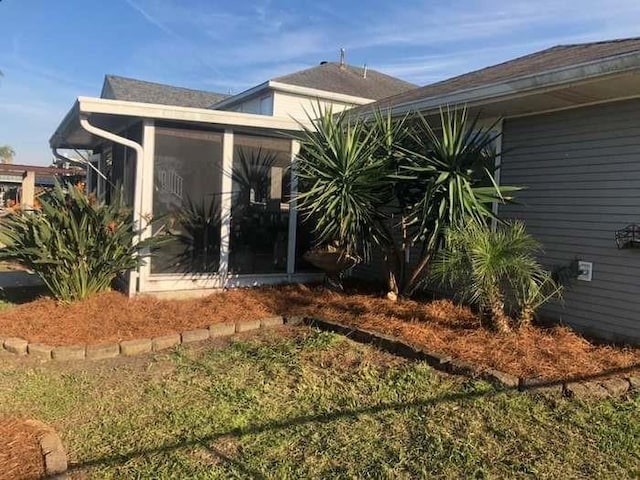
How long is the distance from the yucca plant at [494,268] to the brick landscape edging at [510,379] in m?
0.82

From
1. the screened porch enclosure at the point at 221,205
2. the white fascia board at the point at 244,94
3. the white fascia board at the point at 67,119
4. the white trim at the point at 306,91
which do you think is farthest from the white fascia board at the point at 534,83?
the white fascia board at the point at 244,94

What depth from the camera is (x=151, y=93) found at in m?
19.0

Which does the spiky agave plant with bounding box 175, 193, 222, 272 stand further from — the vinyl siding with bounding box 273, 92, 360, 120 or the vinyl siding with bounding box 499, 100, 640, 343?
the vinyl siding with bounding box 273, 92, 360, 120

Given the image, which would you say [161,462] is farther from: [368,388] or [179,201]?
[179,201]

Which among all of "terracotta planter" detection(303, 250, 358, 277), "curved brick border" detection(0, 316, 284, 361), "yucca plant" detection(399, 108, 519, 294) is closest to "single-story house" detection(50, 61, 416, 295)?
"terracotta planter" detection(303, 250, 358, 277)

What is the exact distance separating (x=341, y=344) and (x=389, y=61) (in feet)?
63.3

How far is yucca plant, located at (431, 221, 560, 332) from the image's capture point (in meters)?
4.83

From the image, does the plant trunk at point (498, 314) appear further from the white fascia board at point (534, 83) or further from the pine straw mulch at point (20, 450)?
the pine straw mulch at point (20, 450)

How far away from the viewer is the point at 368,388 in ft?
13.3

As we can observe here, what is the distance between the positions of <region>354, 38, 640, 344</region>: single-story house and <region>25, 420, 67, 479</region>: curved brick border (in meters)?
4.92

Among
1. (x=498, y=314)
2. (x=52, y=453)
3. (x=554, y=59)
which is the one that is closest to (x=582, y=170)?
(x=498, y=314)

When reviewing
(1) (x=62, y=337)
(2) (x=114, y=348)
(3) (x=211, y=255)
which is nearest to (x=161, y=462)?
(2) (x=114, y=348)

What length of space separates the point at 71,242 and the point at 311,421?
386cm

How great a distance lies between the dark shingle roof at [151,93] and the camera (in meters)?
18.2
